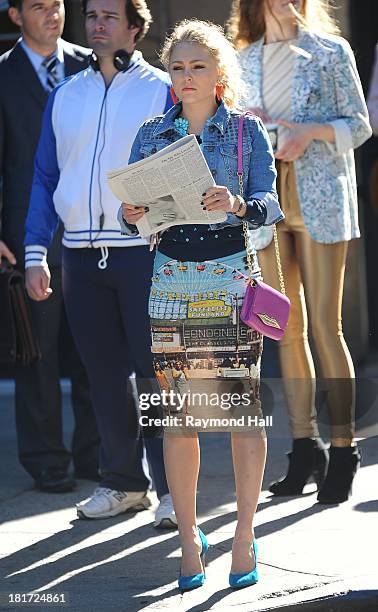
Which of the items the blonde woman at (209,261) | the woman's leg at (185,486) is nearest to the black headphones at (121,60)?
the blonde woman at (209,261)

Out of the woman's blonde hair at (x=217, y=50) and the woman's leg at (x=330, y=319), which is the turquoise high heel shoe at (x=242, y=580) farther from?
the woman's blonde hair at (x=217, y=50)

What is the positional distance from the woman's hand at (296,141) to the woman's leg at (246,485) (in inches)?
56.1

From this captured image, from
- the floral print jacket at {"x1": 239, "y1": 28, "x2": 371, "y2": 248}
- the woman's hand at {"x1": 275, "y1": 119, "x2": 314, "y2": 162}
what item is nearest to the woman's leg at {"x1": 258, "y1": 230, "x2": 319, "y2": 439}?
the floral print jacket at {"x1": 239, "y1": 28, "x2": 371, "y2": 248}

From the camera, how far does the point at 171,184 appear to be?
407cm

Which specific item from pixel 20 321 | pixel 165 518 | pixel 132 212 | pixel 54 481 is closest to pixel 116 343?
pixel 20 321

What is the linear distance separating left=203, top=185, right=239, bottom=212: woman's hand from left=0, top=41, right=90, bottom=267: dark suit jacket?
206 centimetres

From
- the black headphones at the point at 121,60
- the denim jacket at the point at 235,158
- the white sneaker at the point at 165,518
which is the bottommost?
the white sneaker at the point at 165,518

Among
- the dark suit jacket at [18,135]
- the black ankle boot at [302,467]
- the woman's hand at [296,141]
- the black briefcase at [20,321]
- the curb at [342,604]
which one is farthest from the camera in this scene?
the dark suit jacket at [18,135]

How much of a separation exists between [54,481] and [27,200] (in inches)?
51.4

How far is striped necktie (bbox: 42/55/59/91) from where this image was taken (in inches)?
237

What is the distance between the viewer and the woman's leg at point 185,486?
4.36 meters

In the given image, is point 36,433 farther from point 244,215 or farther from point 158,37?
point 158,37

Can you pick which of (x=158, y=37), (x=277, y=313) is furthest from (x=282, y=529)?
(x=158, y=37)

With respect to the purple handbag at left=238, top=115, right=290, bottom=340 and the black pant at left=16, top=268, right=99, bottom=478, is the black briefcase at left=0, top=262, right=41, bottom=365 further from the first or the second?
the purple handbag at left=238, top=115, right=290, bottom=340
